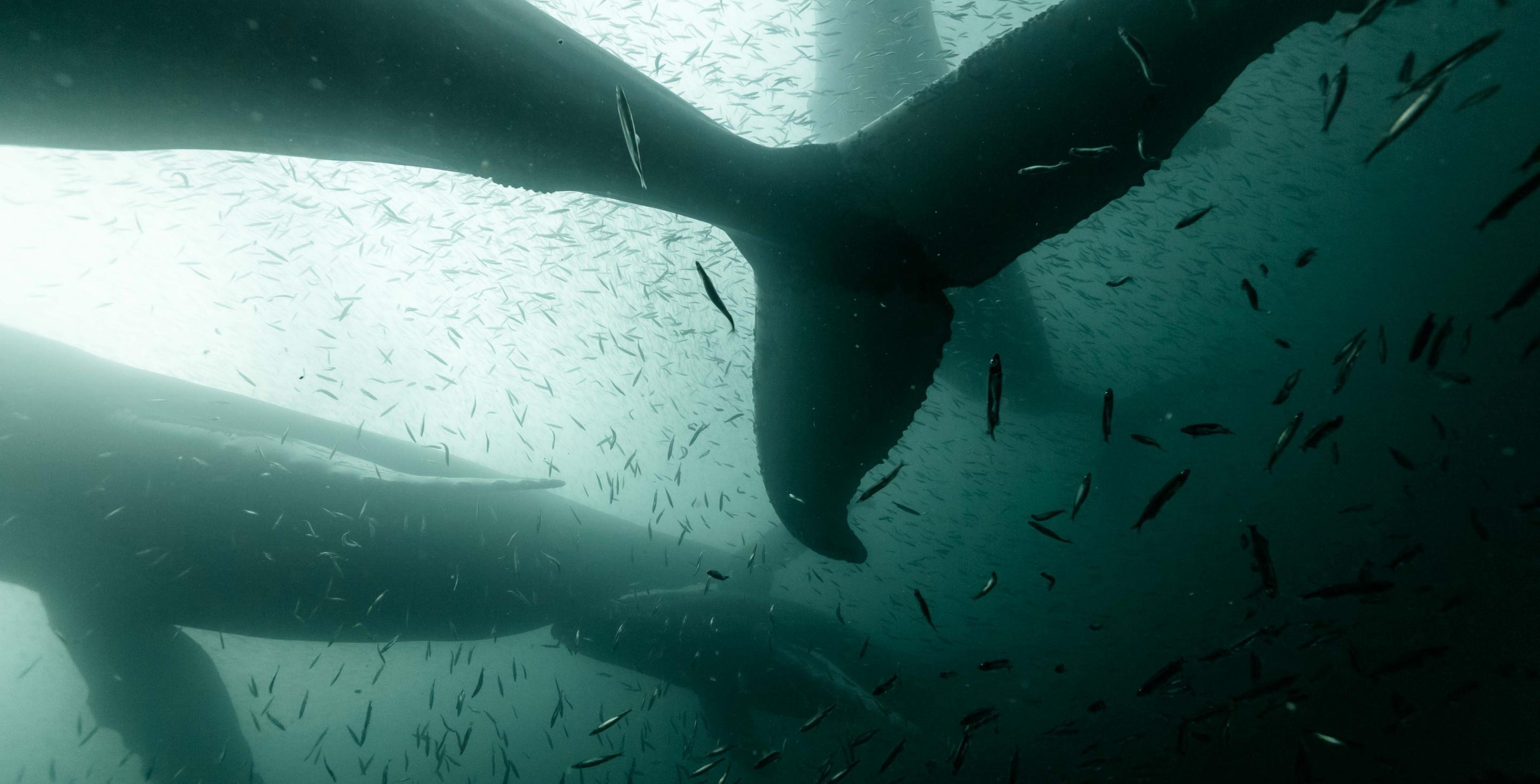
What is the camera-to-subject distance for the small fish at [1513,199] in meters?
2.36

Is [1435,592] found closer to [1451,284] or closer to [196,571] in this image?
[1451,284]

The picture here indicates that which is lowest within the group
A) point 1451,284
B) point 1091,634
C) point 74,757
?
point 74,757

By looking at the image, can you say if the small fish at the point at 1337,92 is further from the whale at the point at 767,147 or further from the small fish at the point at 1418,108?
the whale at the point at 767,147

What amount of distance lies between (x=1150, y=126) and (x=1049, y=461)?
25.4 m

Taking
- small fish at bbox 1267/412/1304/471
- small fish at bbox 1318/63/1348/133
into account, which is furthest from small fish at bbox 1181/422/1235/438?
small fish at bbox 1318/63/1348/133

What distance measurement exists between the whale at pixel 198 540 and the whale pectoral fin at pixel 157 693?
0.08ft

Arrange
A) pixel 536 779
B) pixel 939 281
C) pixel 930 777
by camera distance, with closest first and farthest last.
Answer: pixel 939 281
pixel 930 777
pixel 536 779

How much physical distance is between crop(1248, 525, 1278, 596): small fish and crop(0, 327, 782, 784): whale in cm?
733

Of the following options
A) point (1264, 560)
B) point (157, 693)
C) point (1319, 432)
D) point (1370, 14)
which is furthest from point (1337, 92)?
point (157, 693)

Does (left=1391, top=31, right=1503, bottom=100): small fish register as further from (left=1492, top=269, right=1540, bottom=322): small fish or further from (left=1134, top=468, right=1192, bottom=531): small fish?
(left=1134, top=468, right=1192, bottom=531): small fish

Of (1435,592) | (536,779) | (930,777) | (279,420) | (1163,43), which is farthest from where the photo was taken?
(536,779)

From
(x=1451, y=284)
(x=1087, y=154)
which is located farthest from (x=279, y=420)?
(x=1451, y=284)

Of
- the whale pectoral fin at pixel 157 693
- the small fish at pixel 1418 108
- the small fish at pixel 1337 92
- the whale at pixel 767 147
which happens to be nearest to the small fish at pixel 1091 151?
the whale at pixel 767 147

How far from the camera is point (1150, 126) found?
2.92m
